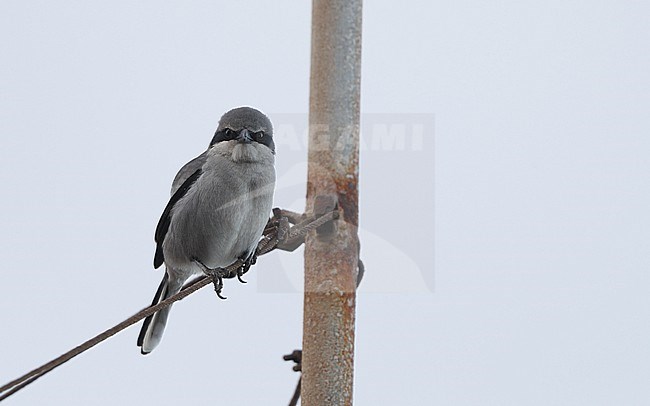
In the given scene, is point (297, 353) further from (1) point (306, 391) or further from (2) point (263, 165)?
(2) point (263, 165)

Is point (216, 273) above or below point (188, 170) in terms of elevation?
below

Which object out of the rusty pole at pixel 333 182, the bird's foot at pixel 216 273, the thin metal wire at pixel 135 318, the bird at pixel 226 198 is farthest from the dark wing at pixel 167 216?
the rusty pole at pixel 333 182

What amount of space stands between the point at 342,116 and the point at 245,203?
0.41m

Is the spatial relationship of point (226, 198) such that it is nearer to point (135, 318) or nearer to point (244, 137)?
point (244, 137)

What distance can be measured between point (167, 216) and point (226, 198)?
22 centimetres

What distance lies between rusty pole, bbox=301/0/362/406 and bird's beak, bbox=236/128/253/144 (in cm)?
32

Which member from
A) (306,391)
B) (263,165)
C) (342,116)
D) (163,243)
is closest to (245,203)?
(263,165)

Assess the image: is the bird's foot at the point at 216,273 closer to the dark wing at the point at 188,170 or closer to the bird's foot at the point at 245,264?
the bird's foot at the point at 245,264

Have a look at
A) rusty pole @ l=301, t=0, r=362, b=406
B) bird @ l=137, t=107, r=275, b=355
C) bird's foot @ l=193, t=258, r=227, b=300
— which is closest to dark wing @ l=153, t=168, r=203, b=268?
bird @ l=137, t=107, r=275, b=355

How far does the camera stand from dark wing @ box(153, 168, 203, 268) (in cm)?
189

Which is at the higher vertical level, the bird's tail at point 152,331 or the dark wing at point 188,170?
the dark wing at point 188,170

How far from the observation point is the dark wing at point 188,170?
1.89 m

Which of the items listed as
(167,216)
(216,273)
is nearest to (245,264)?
(216,273)

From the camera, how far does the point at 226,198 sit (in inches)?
70.9
